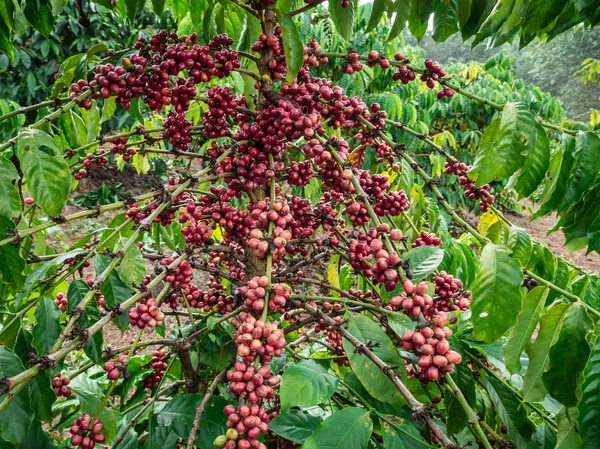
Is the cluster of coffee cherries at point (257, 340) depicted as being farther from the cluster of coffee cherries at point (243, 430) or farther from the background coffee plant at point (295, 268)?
the cluster of coffee cherries at point (243, 430)

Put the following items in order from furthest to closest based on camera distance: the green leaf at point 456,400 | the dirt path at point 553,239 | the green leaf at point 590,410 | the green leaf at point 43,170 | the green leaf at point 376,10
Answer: the dirt path at point 553,239, the green leaf at point 376,10, the green leaf at point 456,400, the green leaf at point 43,170, the green leaf at point 590,410

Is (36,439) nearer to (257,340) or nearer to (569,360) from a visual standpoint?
(257,340)

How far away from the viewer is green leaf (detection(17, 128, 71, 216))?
3.19 feet

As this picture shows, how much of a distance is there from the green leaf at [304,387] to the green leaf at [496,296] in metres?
0.35

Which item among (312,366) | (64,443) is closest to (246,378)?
(312,366)

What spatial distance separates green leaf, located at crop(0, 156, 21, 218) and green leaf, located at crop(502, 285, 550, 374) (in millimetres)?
1171

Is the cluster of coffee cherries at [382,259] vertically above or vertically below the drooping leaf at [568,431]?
above

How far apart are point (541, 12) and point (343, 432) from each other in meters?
1.33

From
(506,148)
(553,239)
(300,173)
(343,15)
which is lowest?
(553,239)

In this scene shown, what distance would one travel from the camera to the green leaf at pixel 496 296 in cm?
89

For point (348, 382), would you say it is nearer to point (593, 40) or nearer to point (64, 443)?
point (64, 443)

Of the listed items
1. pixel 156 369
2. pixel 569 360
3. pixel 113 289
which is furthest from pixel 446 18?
pixel 156 369

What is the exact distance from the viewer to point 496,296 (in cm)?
90

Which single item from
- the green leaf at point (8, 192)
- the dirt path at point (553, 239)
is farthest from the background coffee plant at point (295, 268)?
the dirt path at point (553, 239)
